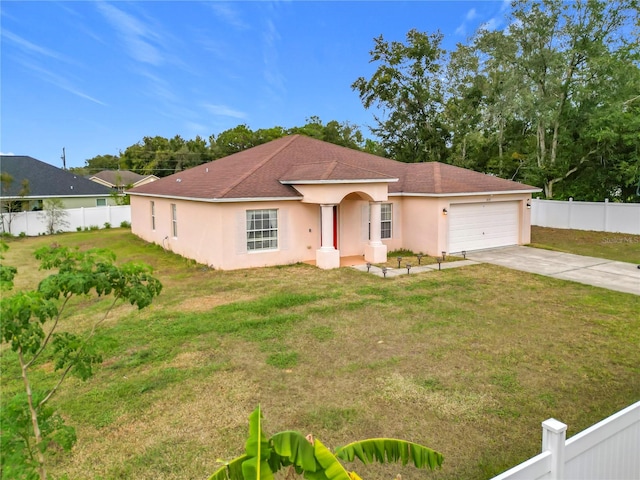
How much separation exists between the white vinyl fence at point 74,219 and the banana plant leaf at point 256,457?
28.7 m

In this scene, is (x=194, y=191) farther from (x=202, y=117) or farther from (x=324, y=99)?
(x=202, y=117)

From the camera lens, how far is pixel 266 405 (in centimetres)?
569

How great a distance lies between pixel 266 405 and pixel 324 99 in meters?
39.8

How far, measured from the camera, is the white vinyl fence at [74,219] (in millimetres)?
25500

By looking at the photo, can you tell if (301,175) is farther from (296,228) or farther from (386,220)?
(386,220)

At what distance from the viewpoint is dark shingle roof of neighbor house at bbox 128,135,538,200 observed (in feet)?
49.7

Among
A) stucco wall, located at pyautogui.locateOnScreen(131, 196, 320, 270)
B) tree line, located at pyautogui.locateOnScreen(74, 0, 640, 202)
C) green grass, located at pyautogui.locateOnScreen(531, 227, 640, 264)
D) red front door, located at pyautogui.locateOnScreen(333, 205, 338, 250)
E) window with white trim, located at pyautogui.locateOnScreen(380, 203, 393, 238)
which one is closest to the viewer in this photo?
stucco wall, located at pyautogui.locateOnScreen(131, 196, 320, 270)

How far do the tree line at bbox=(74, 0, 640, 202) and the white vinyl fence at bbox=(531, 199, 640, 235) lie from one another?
1971 mm

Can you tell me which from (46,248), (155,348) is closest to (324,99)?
(155,348)

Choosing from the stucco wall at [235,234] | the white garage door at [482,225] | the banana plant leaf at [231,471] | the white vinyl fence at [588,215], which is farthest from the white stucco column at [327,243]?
the white vinyl fence at [588,215]

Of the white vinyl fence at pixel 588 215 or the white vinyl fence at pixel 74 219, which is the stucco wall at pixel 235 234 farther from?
the white vinyl fence at pixel 588 215

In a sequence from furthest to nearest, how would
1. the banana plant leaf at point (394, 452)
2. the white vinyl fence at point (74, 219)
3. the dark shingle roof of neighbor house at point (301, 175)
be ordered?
the white vinyl fence at point (74, 219), the dark shingle roof of neighbor house at point (301, 175), the banana plant leaf at point (394, 452)

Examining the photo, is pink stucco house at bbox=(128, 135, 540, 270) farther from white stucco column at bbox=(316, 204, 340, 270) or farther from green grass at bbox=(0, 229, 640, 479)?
green grass at bbox=(0, 229, 640, 479)

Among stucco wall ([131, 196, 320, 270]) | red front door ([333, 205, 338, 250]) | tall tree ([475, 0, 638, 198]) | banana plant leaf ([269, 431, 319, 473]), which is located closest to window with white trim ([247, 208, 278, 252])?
stucco wall ([131, 196, 320, 270])
